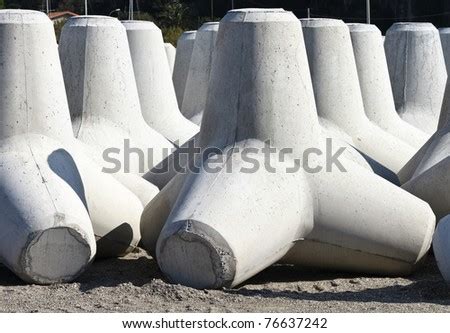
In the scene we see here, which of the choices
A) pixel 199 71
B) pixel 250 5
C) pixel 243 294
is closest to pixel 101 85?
pixel 199 71

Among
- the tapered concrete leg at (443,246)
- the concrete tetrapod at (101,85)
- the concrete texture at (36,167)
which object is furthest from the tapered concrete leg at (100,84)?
the tapered concrete leg at (443,246)

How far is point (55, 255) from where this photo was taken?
512 centimetres

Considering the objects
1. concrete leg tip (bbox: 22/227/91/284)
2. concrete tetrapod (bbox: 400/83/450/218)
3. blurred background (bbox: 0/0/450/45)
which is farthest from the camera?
blurred background (bbox: 0/0/450/45)

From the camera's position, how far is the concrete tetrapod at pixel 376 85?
326 inches

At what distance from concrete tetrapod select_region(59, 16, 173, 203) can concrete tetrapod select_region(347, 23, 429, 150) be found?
193cm

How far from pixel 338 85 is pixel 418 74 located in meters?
2.27

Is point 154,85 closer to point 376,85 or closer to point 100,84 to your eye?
point 100,84

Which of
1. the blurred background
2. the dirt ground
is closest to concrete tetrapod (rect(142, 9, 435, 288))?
the dirt ground

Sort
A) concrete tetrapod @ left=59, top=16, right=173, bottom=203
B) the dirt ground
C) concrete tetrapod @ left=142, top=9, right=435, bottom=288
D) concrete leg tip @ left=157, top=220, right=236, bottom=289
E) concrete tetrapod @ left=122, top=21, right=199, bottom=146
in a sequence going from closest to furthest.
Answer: the dirt ground, concrete leg tip @ left=157, top=220, right=236, bottom=289, concrete tetrapod @ left=142, top=9, right=435, bottom=288, concrete tetrapod @ left=59, top=16, right=173, bottom=203, concrete tetrapod @ left=122, top=21, right=199, bottom=146

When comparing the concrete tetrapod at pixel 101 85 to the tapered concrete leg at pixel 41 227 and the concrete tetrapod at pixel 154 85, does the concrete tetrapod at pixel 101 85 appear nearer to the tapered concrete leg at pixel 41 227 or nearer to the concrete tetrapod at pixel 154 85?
the concrete tetrapod at pixel 154 85

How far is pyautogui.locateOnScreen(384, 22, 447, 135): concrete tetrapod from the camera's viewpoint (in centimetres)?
925

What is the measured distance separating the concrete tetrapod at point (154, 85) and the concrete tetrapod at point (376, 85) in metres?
1.29

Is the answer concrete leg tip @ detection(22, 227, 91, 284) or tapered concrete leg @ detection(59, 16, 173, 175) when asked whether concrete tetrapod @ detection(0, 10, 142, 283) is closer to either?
concrete leg tip @ detection(22, 227, 91, 284)
